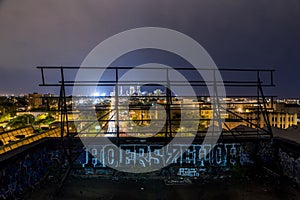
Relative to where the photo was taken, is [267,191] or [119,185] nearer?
[267,191]

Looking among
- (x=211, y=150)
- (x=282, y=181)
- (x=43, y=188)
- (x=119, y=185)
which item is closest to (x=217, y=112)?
(x=211, y=150)

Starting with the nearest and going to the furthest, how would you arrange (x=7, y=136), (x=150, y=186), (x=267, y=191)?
(x=267, y=191) → (x=150, y=186) → (x=7, y=136)

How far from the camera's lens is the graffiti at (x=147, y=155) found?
23.4ft

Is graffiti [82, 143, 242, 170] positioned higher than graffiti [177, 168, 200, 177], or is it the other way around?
graffiti [82, 143, 242, 170]

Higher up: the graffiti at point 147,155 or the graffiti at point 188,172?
the graffiti at point 147,155

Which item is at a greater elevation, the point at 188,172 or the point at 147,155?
the point at 147,155

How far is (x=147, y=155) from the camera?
23.5 feet

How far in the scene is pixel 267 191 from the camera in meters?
6.07

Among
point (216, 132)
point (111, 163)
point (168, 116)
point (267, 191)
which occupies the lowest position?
point (267, 191)

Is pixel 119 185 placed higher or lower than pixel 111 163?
lower

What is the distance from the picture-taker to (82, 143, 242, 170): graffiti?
23.4ft

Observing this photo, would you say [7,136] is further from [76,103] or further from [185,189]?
[185,189]

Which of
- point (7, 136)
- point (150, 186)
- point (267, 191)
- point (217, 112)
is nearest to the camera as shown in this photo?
point (267, 191)

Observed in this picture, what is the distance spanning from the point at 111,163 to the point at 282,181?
4462 mm
